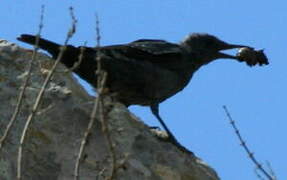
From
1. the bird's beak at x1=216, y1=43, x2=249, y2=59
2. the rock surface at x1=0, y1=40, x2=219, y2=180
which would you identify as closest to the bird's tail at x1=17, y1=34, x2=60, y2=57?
the rock surface at x1=0, y1=40, x2=219, y2=180

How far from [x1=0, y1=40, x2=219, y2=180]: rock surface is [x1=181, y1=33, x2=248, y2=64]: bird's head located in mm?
1958

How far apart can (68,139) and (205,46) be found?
324 cm

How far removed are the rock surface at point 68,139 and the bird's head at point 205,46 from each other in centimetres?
196

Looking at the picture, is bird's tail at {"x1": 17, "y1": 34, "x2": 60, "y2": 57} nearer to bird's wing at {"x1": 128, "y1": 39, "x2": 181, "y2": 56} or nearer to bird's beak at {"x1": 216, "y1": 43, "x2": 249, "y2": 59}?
bird's wing at {"x1": 128, "y1": 39, "x2": 181, "y2": 56}

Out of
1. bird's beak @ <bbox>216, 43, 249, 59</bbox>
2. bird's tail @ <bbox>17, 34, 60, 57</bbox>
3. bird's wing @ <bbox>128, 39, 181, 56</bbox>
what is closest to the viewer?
bird's tail @ <bbox>17, 34, 60, 57</bbox>

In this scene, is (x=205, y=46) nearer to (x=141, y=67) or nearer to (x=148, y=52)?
(x=148, y=52)

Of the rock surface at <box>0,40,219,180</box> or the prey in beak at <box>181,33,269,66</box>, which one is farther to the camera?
the prey in beak at <box>181,33,269,66</box>

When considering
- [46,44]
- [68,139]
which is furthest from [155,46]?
[68,139]

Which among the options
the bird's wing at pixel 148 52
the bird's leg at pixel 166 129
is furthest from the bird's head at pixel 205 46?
the bird's leg at pixel 166 129

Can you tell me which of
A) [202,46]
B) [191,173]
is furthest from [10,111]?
[202,46]

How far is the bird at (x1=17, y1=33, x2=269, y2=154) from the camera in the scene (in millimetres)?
8664

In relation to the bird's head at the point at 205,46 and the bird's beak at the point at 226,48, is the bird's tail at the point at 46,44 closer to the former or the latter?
the bird's head at the point at 205,46

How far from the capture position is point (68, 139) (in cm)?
717

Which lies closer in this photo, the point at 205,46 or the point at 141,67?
the point at 141,67
